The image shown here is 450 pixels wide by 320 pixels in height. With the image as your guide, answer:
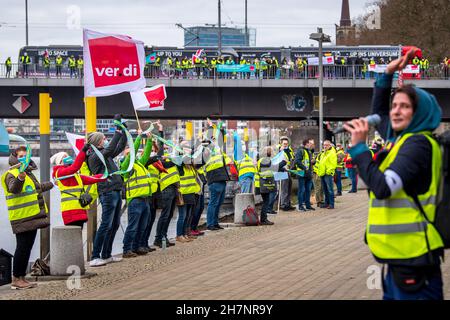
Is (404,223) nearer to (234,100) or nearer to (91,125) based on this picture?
(91,125)

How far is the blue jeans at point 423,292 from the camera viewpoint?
19.1 ft

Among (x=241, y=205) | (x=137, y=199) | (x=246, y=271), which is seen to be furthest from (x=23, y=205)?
(x=241, y=205)

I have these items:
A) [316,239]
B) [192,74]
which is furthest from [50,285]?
[192,74]

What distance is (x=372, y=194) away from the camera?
5.96 meters

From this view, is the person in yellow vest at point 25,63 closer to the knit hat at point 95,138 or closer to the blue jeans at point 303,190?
the blue jeans at point 303,190

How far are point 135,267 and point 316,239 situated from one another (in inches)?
170

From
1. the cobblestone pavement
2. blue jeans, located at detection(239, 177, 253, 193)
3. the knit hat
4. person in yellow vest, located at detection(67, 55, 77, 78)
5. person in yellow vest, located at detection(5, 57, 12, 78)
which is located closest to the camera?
the cobblestone pavement

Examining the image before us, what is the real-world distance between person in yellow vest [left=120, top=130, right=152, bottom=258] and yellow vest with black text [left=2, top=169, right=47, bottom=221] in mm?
2832

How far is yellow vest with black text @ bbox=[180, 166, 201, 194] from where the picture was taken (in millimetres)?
17859

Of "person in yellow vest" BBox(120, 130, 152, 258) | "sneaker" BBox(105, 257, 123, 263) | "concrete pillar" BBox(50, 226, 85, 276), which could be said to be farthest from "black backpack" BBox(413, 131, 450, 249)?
"person in yellow vest" BBox(120, 130, 152, 258)

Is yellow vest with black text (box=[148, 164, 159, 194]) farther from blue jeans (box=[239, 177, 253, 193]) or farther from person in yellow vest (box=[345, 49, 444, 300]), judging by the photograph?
person in yellow vest (box=[345, 49, 444, 300])

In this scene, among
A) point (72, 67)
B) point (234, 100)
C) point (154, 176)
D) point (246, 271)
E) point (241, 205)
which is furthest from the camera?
point (234, 100)

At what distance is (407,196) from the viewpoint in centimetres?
591

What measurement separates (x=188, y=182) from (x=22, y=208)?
6.10m
